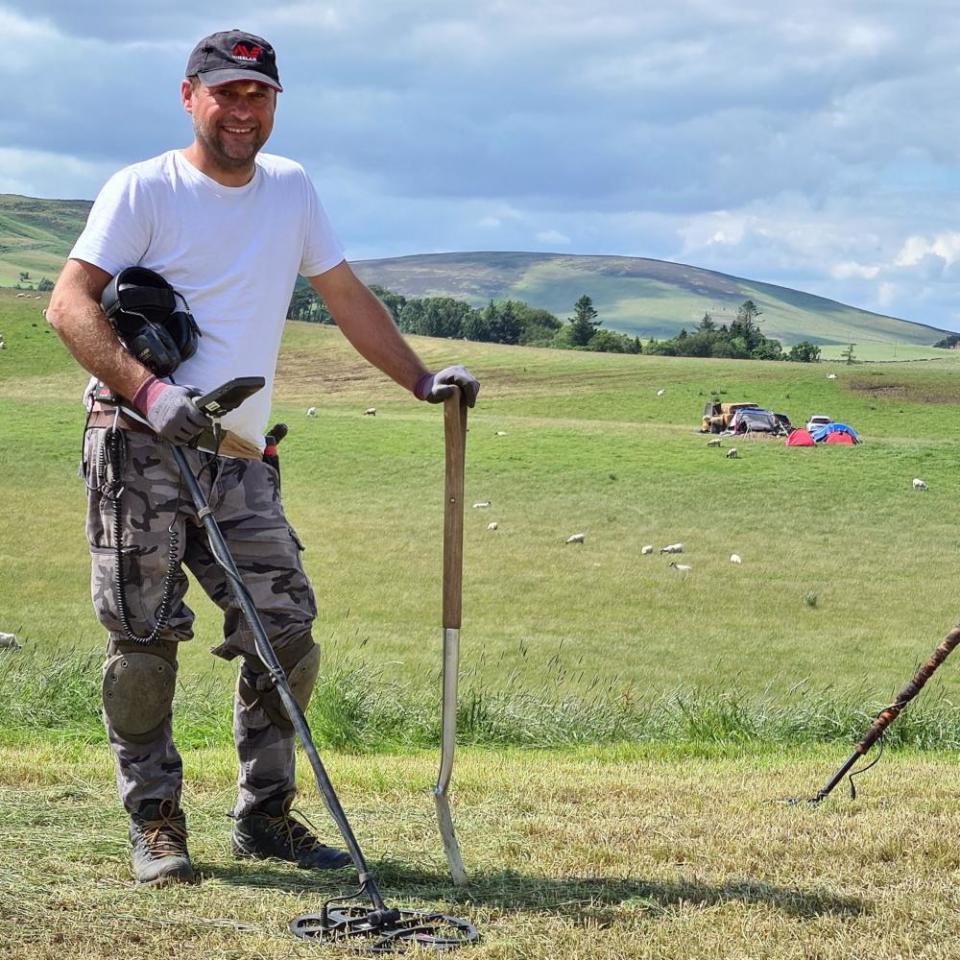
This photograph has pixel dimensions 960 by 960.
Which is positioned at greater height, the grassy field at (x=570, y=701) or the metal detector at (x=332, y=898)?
the metal detector at (x=332, y=898)

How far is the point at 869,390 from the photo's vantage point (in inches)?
2250

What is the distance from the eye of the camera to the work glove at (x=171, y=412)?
442 centimetres

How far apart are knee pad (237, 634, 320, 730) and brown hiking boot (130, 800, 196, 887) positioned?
46cm

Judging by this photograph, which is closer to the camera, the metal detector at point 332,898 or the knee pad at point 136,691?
the metal detector at point 332,898

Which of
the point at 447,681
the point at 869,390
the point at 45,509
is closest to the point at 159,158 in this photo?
the point at 447,681

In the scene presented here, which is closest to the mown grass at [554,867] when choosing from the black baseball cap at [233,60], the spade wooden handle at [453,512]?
the spade wooden handle at [453,512]

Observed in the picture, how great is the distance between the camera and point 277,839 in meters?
5.03

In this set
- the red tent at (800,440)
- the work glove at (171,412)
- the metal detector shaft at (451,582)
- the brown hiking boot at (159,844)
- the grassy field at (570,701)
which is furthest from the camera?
the red tent at (800,440)

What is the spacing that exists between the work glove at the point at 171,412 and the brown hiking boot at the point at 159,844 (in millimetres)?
1254

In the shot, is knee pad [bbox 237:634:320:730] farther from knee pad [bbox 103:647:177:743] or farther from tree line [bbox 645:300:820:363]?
tree line [bbox 645:300:820:363]

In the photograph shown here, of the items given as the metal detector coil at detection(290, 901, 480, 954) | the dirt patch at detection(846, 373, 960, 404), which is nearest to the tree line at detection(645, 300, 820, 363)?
the dirt patch at detection(846, 373, 960, 404)

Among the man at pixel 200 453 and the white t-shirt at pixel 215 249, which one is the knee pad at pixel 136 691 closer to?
the man at pixel 200 453

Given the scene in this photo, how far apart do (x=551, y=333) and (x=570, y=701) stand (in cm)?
12554

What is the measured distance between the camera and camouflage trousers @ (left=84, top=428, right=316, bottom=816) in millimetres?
4773
